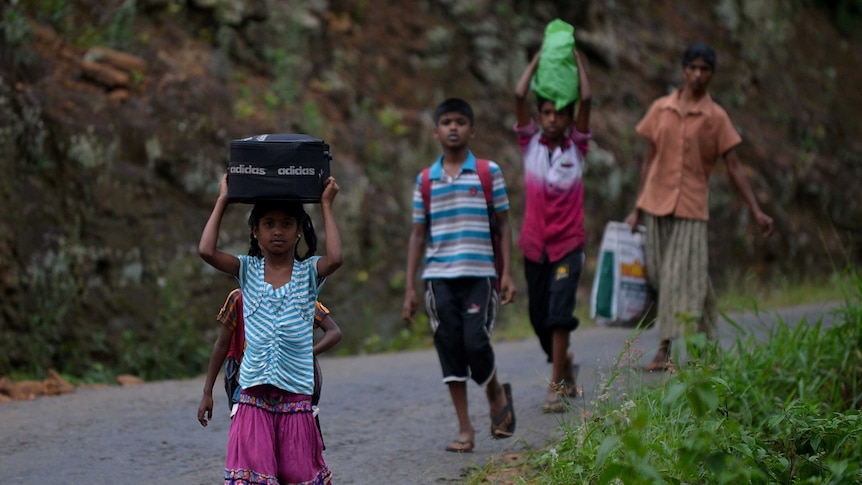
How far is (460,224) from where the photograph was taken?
5.99 meters

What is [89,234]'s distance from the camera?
905 centimetres


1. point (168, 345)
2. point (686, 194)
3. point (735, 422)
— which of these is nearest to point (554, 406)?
point (686, 194)

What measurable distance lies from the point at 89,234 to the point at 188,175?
120cm

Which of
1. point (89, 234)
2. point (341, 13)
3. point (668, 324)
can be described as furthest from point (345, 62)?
point (668, 324)

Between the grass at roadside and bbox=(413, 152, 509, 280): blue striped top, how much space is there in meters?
1.05

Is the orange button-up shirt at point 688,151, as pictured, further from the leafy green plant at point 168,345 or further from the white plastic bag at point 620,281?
the leafy green plant at point 168,345

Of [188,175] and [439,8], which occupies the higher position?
[439,8]

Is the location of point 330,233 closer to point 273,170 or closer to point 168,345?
point 273,170

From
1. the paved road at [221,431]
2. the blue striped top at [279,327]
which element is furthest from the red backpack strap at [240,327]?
the paved road at [221,431]

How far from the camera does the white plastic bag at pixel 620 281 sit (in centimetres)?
739

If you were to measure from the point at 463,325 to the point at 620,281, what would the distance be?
1.88 m

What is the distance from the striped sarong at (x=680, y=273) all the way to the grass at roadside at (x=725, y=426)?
706 mm

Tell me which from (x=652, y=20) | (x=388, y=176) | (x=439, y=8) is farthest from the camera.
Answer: (x=652, y=20)

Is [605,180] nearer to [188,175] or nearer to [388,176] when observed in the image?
[388,176]
